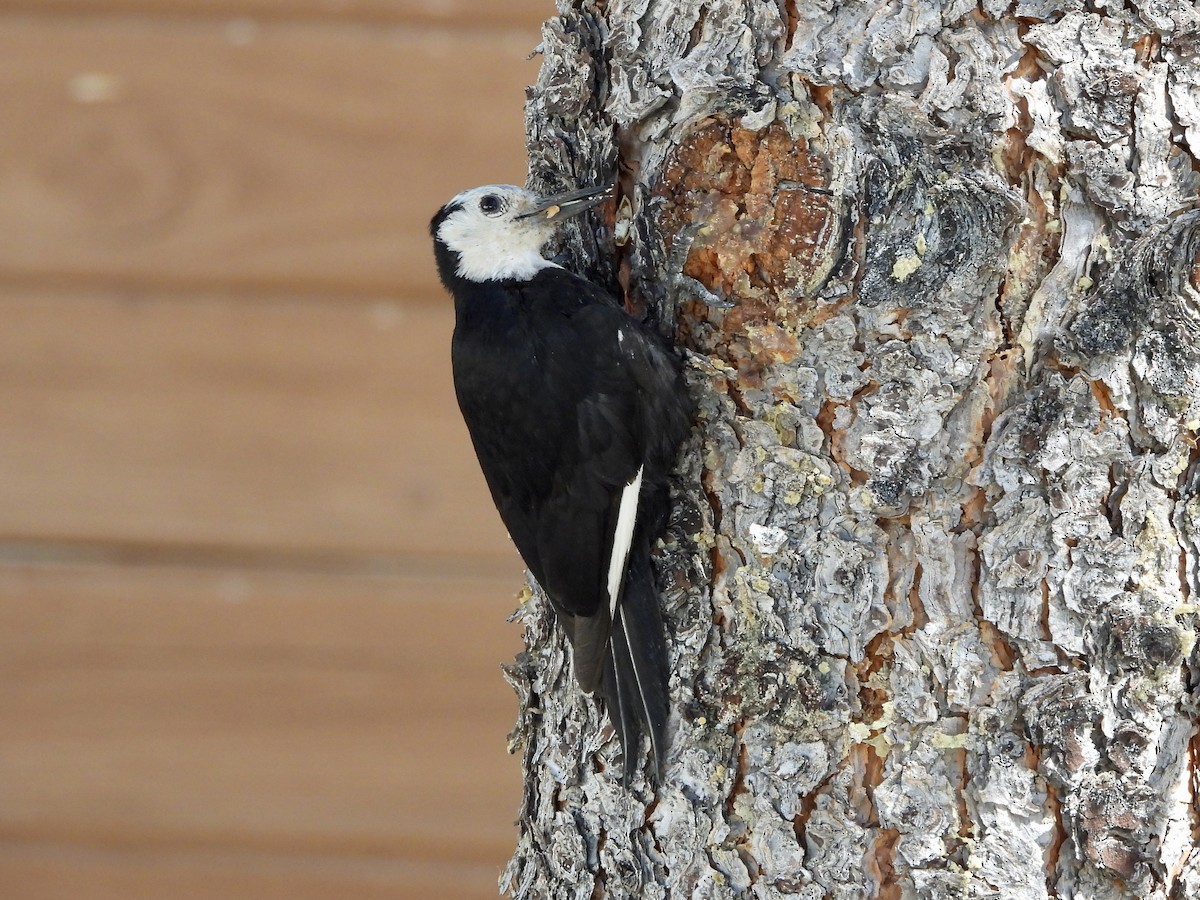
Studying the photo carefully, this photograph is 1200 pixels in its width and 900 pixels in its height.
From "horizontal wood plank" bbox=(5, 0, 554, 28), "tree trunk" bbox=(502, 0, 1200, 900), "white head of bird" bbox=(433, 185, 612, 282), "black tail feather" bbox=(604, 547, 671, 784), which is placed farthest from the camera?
"horizontal wood plank" bbox=(5, 0, 554, 28)

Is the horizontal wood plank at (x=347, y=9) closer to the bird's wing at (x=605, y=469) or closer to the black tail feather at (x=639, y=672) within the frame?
the bird's wing at (x=605, y=469)

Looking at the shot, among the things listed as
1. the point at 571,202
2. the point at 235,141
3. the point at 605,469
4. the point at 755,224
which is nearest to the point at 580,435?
the point at 605,469

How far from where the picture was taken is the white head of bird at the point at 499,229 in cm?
118

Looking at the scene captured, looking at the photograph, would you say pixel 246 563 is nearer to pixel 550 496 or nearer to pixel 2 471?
pixel 2 471

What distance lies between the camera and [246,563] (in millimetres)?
1725

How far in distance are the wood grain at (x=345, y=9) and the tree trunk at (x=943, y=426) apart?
2.45 feet

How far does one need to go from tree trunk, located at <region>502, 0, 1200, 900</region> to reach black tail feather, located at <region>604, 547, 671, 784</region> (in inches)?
1.9

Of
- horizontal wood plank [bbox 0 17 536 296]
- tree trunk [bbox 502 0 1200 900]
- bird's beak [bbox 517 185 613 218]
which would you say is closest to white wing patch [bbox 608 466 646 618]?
tree trunk [bbox 502 0 1200 900]

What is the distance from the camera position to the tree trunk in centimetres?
84

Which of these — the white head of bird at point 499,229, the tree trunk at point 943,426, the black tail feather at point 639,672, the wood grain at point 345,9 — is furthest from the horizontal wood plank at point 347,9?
the black tail feather at point 639,672

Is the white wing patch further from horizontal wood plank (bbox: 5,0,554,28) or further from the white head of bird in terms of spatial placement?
horizontal wood plank (bbox: 5,0,554,28)

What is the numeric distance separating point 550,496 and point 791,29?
1.62 feet

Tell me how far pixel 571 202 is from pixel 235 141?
79 cm

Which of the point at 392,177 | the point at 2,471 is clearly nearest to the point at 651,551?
the point at 392,177
